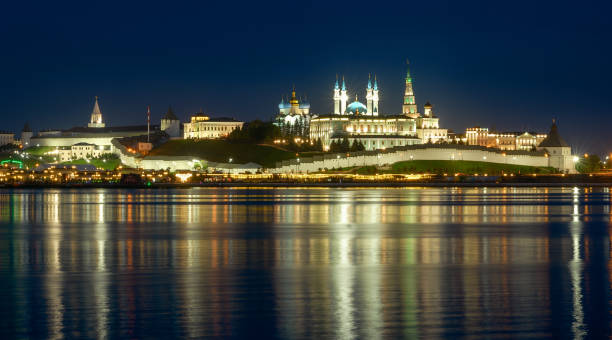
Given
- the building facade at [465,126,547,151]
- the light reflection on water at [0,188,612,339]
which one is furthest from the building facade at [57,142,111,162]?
the light reflection on water at [0,188,612,339]

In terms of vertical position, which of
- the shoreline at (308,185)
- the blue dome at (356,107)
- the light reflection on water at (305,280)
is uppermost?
the blue dome at (356,107)

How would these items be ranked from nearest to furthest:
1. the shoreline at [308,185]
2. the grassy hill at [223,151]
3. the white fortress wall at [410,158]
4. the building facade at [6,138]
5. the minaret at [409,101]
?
the shoreline at [308,185], the white fortress wall at [410,158], the grassy hill at [223,151], the minaret at [409,101], the building facade at [6,138]

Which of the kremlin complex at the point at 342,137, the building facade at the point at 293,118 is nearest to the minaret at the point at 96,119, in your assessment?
the kremlin complex at the point at 342,137

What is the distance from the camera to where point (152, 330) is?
32.6 ft

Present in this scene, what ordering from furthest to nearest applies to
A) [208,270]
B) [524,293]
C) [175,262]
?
[175,262]
[208,270]
[524,293]

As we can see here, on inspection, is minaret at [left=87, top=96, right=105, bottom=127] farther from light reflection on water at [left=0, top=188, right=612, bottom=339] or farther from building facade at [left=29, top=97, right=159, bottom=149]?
light reflection on water at [left=0, top=188, right=612, bottom=339]

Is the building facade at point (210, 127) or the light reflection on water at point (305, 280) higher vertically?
the building facade at point (210, 127)

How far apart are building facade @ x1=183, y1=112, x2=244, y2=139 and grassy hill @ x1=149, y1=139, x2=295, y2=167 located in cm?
1066

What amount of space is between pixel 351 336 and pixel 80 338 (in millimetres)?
2964

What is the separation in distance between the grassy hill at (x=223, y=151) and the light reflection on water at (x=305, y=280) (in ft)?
233

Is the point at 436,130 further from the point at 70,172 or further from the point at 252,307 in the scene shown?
the point at 252,307

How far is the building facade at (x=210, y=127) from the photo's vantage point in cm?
12494

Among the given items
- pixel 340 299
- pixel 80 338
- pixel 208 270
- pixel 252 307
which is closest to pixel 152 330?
pixel 80 338

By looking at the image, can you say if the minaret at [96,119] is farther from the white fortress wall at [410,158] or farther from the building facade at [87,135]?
the white fortress wall at [410,158]
